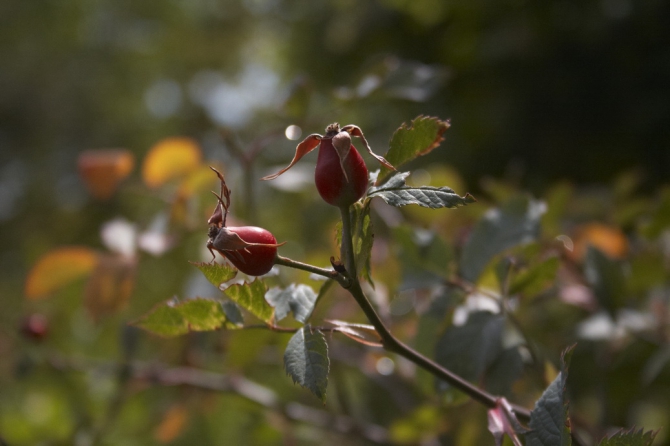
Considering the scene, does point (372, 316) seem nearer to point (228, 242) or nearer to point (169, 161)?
point (228, 242)

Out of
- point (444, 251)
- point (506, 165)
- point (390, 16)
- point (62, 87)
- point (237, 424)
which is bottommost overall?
point (62, 87)

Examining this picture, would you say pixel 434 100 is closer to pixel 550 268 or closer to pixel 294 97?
pixel 294 97

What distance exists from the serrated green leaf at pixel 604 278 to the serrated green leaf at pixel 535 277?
128 millimetres

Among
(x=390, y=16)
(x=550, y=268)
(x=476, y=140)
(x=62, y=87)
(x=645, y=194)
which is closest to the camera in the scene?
(x=550, y=268)

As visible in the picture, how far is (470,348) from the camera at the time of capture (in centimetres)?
46

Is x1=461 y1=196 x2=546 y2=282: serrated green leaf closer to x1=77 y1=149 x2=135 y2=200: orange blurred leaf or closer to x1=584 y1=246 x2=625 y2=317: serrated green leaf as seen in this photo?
x1=584 y1=246 x2=625 y2=317: serrated green leaf

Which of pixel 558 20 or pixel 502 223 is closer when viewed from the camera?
pixel 502 223

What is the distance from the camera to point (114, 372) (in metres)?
0.78

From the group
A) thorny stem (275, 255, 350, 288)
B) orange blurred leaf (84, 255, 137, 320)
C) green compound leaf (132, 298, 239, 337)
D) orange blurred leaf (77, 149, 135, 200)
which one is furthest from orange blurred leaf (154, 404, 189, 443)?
thorny stem (275, 255, 350, 288)

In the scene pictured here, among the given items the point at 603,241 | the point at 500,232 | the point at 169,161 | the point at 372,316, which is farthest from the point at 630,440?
the point at 169,161

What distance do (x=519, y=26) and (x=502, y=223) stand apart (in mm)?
1369

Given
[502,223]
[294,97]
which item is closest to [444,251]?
[502,223]

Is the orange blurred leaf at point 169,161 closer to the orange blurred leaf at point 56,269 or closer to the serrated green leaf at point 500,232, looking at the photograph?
the orange blurred leaf at point 56,269

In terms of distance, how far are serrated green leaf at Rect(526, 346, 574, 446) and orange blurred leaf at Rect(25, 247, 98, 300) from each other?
0.58m
